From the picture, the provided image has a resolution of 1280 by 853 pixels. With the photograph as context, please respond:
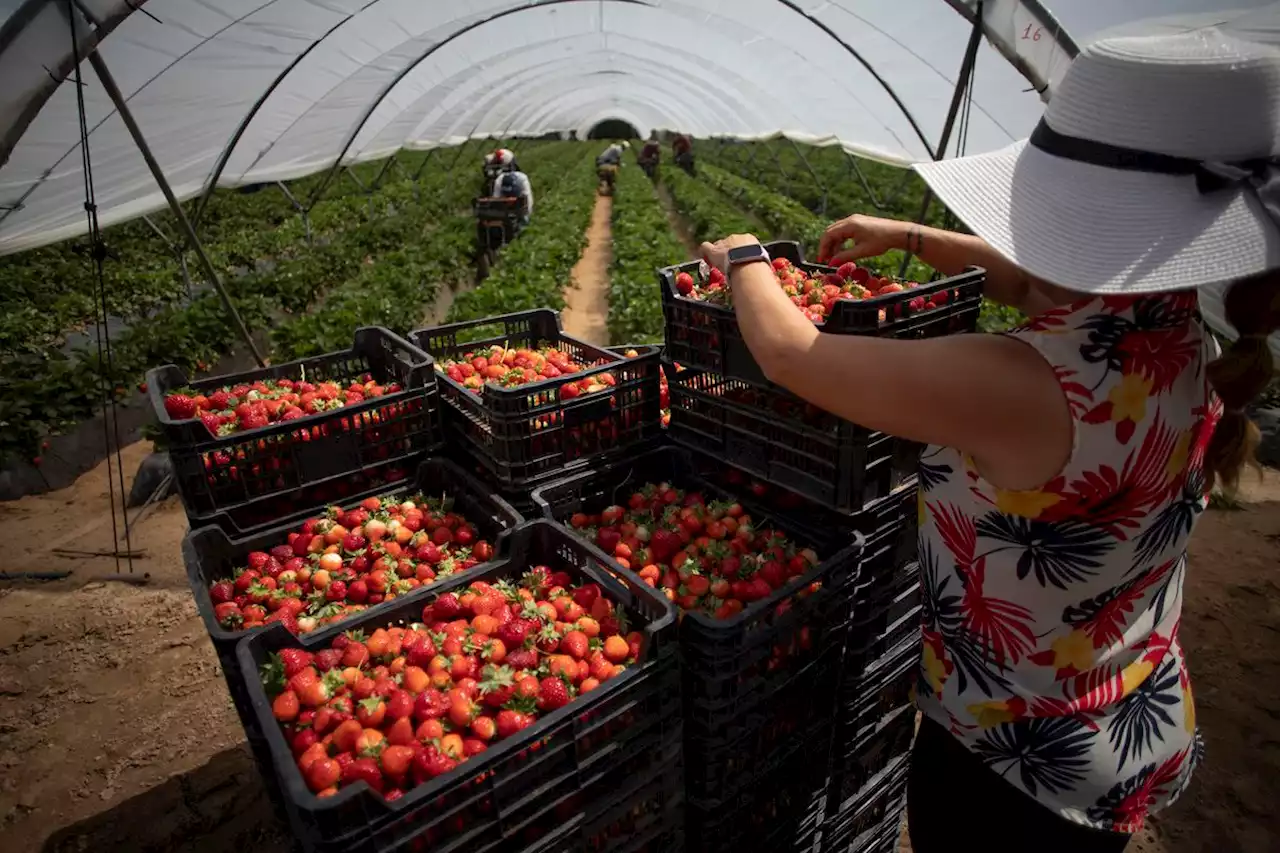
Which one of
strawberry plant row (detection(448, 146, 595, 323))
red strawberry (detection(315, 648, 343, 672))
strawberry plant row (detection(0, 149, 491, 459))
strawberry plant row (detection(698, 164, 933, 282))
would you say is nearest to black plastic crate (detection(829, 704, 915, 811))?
red strawberry (detection(315, 648, 343, 672))

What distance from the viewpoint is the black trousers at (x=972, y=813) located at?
1686 millimetres

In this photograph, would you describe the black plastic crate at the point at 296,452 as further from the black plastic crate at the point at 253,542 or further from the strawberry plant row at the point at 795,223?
the strawberry plant row at the point at 795,223

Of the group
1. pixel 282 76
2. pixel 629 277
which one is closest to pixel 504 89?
Result: pixel 629 277

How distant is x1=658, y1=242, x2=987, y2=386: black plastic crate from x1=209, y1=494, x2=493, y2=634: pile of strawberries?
0.97m

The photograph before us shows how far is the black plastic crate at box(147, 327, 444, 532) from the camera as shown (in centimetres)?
241

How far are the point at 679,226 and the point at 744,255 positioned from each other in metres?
20.1

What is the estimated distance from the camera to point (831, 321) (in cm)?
192

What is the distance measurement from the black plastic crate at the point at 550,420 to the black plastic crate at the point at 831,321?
27 centimetres

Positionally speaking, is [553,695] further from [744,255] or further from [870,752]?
[870,752]

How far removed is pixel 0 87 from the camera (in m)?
3.44

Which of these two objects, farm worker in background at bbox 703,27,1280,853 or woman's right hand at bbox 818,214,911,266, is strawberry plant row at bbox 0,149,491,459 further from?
farm worker in background at bbox 703,27,1280,853

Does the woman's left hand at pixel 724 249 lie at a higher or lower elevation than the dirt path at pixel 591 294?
higher

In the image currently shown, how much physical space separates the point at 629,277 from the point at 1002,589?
33.1ft

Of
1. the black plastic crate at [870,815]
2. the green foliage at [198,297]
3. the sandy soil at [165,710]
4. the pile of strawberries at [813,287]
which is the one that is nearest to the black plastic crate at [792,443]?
the pile of strawberries at [813,287]
